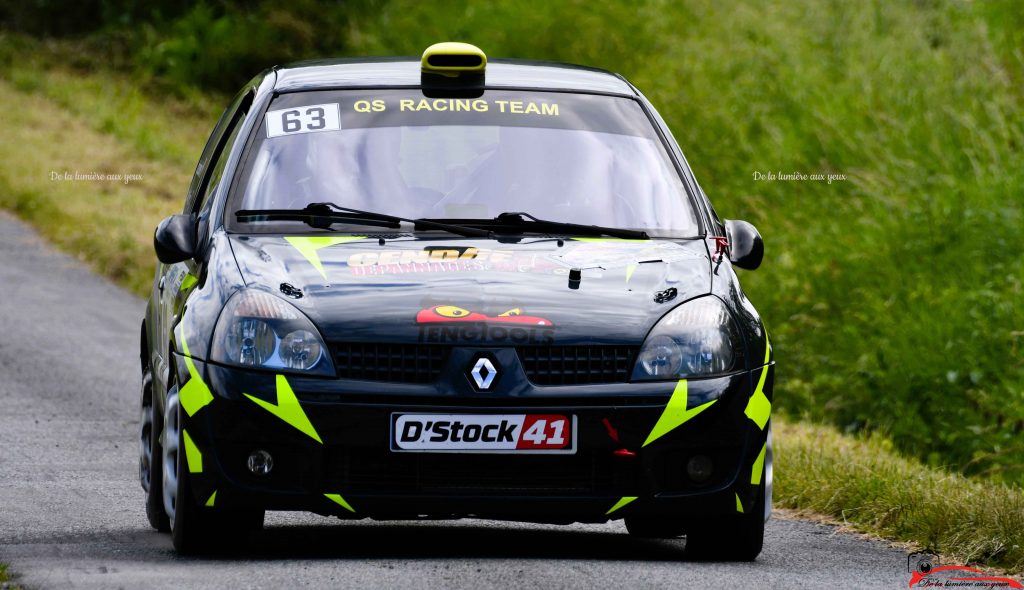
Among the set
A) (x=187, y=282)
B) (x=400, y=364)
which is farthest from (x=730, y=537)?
(x=187, y=282)

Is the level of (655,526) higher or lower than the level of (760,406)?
lower

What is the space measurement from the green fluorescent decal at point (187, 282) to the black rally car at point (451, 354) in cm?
2

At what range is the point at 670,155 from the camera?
6938 millimetres

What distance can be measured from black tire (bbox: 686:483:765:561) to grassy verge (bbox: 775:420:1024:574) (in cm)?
73

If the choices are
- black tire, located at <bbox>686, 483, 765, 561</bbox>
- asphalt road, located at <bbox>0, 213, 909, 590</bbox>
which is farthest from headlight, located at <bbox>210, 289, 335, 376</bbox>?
black tire, located at <bbox>686, 483, 765, 561</bbox>

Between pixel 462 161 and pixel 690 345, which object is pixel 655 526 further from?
pixel 462 161

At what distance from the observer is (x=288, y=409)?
18.2ft

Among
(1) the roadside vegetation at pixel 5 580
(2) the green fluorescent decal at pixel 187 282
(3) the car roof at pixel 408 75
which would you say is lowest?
(1) the roadside vegetation at pixel 5 580

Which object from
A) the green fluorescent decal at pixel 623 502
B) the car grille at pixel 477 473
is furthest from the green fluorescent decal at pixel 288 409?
the green fluorescent decal at pixel 623 502

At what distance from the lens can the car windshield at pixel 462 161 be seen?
651 cm

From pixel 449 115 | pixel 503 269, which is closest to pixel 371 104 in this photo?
pixel 449 115

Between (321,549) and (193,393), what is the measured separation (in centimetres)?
79

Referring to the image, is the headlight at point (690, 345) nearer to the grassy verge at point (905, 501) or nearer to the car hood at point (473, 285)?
the car hood at point (473, 285)

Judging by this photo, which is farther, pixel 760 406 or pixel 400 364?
pixel 760 406
